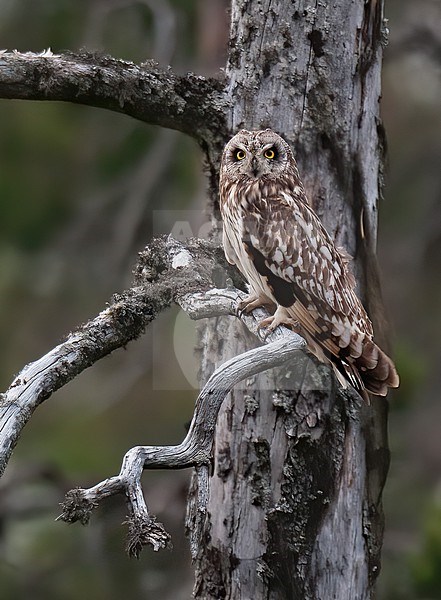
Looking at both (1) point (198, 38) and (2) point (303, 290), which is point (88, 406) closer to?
(1) point (198, 38)

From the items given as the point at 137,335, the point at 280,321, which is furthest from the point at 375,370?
the point at 137,335

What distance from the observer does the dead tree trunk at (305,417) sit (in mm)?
2783

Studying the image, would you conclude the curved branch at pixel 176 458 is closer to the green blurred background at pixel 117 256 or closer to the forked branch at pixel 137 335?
the forked branch at pixel 137 335

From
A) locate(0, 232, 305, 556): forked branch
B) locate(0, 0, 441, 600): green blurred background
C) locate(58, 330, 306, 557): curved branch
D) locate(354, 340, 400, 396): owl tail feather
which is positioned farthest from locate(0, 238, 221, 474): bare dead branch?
locate(0, 0, 441, 600): green blurred background

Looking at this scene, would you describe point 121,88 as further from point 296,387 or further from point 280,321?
point 296,387

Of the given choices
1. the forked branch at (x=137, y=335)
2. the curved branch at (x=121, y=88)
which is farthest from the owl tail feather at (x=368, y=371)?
the curved branch at (x=121, y=88)

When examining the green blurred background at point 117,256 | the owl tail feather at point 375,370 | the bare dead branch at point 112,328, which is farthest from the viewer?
the green blurred background at point 117,256

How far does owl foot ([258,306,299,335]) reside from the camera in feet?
8.55

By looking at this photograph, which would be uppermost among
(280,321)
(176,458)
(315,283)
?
(315,283)

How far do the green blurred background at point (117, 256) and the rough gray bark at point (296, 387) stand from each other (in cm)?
200

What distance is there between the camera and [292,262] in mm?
2727

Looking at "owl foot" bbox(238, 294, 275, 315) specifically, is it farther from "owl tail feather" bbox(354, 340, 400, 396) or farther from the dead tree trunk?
"owl tail feather" bbox(354, 340, 400, 396)

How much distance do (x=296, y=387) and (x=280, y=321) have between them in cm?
27

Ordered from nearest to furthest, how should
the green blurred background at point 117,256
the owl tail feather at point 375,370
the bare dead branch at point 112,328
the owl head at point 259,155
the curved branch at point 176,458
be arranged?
the curved branch at point 176,458
the bare dead branch at point 112,328
the owl tail feather at point 375,370
the owl head at point 259,155
the green blurred background at point 117,256
